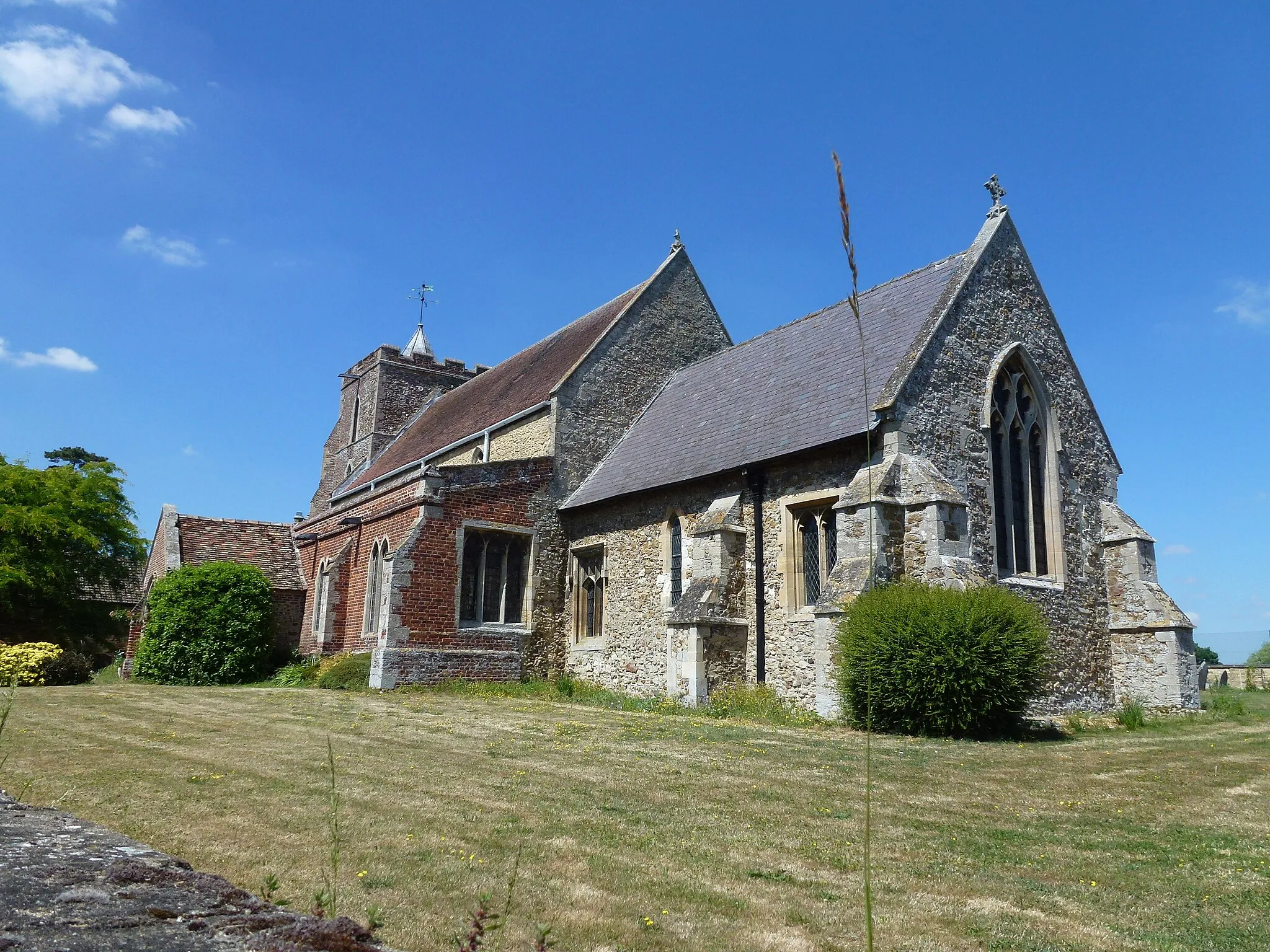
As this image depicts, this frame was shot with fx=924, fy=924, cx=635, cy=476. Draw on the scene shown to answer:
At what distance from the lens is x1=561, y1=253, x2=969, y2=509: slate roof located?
54.6 ft

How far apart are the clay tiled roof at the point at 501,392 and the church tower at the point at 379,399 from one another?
1.38m

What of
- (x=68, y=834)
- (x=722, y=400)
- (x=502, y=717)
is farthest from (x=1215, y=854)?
(x=722, y=400)

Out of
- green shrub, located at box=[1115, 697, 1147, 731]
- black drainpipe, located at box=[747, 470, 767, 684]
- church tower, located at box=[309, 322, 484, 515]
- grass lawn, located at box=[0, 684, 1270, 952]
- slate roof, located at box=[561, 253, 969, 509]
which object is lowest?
grass lawn, located at box=[0, 684, 1270, 952]

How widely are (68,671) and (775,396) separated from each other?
17.8m

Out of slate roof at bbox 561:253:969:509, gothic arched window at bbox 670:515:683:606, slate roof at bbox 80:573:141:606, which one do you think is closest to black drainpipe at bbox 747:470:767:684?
slate roof at bbox 561:253:969:509

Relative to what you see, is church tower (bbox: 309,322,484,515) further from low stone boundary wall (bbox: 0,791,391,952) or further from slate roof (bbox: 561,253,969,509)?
low stone boundary wall (bbox: 0,791,391,952)

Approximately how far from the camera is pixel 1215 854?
6.21 m

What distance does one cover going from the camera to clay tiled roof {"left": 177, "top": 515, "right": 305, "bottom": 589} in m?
26.6

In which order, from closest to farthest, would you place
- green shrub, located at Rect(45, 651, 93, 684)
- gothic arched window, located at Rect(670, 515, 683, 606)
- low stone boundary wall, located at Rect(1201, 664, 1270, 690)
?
gothic arched window, located at Rect(670, 515, 683, 606) < green shrub, located at Rect(45, 651, 93, 684) < low stone boundary wall, located at Rect(1201, 664, 1270, 690)

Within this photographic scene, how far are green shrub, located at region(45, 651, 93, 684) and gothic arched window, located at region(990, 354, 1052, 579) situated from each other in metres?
20.9

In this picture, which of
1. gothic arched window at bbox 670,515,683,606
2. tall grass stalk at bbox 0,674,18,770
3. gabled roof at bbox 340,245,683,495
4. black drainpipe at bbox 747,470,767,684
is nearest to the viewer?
tall grass stalk at bbox 0,674,18,770

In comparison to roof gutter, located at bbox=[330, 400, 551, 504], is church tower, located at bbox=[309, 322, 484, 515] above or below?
above

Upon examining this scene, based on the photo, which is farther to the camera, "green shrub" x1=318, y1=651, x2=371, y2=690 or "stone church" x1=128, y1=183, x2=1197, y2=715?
"green shrub" x1=318, y1=651, x2=371, y2=690

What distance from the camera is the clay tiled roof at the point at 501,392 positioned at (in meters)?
24.4
